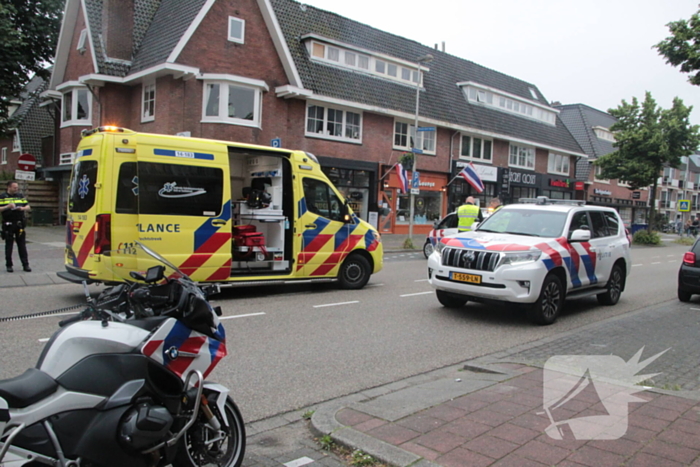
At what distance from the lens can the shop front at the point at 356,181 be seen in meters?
25.3

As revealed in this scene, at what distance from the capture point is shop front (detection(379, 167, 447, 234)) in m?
27.5

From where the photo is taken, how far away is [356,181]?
86.7ft

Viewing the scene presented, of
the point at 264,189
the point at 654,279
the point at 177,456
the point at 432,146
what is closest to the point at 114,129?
the point at 264,189

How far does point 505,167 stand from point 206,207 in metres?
28.8

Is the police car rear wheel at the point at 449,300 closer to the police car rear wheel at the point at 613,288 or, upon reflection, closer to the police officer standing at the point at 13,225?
the police car rear wheel at the point at 613,288

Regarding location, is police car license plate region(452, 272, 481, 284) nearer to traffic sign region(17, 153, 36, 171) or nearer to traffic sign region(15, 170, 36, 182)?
traffic sign region(15, 170, 36, 182)

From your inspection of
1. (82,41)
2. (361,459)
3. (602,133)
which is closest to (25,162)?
(82,41)

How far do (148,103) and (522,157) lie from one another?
948 inches

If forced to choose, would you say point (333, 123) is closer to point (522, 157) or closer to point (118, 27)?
point (118, 27)

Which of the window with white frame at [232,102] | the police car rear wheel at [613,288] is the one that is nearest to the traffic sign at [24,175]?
the window with white frame at [232,102]

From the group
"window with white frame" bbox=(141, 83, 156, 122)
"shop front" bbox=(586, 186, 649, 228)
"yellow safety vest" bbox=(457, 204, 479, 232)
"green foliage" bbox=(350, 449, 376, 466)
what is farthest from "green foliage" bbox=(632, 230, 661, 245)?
"green foliage" bbox=(350, 449, 376, 466)

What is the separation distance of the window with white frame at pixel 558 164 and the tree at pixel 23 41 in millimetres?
31112

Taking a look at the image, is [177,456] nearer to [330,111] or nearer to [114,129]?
[114,129]

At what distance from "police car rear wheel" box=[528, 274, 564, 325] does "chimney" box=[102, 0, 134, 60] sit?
2003cm
